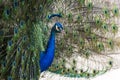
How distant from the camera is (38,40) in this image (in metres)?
4.98

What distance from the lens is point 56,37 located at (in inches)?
239

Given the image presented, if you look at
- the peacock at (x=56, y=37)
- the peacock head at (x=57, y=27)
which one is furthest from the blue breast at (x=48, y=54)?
the peacock head at (x=57, y=27)

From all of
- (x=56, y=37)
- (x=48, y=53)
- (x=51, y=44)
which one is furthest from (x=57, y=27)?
(x=56, y=37)

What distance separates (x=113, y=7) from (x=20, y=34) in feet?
5.71

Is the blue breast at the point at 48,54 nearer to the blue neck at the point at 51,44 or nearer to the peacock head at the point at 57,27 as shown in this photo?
the blue neck at the point at 51,44

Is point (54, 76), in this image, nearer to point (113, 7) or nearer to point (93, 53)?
point (93, 53)

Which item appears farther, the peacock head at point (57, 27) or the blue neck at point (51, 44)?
the blue neck at point (51, 44)

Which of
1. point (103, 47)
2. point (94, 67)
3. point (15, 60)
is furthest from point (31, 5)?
point (94, 67)

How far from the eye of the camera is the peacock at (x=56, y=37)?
16.3 feet

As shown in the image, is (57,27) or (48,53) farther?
(48,53)

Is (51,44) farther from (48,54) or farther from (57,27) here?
(57,27)

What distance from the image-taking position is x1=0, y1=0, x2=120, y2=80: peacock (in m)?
4.96

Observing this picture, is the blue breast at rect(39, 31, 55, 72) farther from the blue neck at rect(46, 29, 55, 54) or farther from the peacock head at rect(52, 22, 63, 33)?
the peacock head at rect(52, 22, 63, 33)

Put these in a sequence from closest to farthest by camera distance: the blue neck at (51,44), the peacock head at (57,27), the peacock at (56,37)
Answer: the peacock at (56,37) → the peacock head at (57,27) → the blue neck at (51,44)
